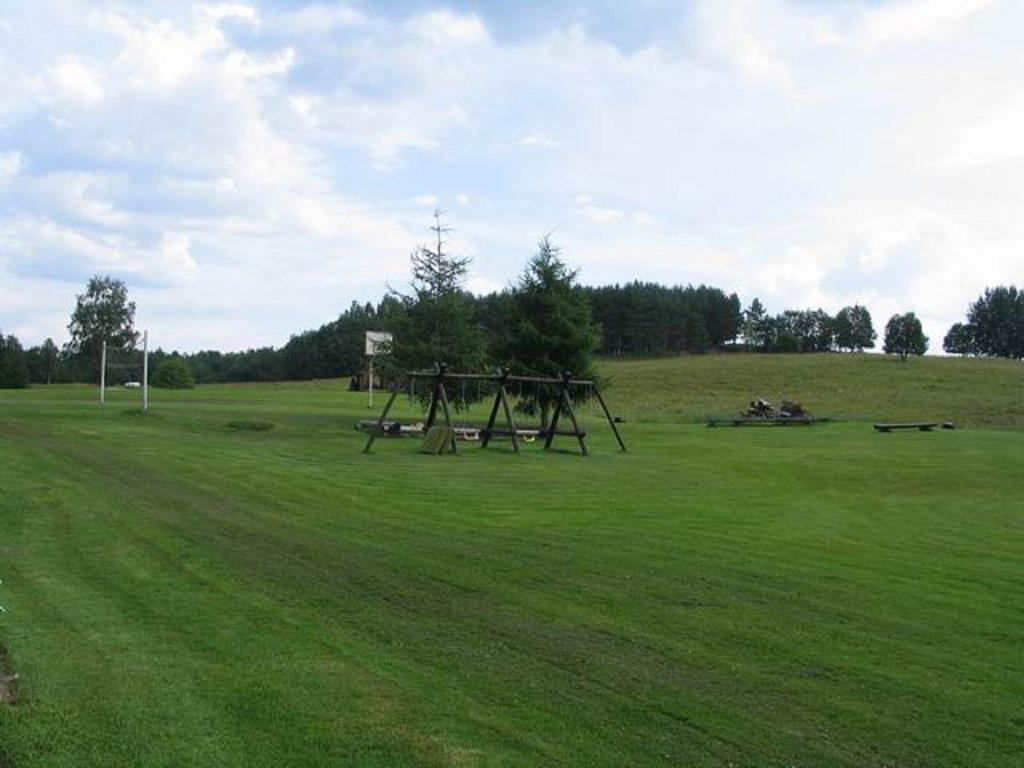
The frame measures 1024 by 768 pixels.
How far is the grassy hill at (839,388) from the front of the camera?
56.4 metres

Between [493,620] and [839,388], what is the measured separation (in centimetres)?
7148

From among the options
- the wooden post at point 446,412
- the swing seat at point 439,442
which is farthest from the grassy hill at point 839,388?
the swing seat at point 439,442

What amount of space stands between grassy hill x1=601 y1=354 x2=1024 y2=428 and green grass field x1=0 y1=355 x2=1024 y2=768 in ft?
115

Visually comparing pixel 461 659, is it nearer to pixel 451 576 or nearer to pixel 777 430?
pixel 451 576

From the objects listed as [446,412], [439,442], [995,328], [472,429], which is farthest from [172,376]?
[995,328]

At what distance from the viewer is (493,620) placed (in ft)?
28.6

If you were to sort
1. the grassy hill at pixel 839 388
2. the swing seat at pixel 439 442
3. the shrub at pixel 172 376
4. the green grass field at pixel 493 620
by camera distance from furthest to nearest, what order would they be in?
the shrub at pixel 172 376, the grassy hill at pixel 839 388, the swing seat at pixel 439 442, the green grass field at pixel 493 620

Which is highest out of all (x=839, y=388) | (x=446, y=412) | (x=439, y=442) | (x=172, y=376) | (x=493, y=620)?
(x=172, y=376)

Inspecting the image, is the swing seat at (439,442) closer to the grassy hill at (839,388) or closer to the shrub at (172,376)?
the grassy hill at (839,388)

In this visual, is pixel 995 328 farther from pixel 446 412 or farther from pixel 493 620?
pixel 493 620

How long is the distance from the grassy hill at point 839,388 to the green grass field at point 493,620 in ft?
115

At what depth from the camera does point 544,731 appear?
616 centimetres

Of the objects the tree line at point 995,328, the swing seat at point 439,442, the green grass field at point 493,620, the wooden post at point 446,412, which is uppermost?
the tree line at point 995,328

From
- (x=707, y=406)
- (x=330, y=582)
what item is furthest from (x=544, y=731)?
(x=707, y=406)
